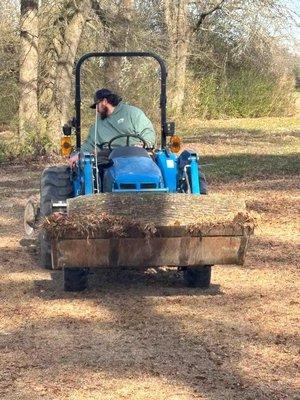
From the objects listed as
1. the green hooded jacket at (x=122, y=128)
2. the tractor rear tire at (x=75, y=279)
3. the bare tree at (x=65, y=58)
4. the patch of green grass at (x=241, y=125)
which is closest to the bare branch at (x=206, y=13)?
the patch of green grass at (x=241, y=125)

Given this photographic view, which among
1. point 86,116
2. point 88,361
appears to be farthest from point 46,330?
point 86,116

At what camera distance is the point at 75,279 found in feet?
22.0

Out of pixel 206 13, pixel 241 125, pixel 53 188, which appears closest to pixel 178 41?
pixel 206 13

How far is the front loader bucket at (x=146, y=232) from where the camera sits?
6.09m

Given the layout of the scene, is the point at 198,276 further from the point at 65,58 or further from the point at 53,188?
the point at 65,58

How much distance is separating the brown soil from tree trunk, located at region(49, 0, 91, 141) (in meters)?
10.7

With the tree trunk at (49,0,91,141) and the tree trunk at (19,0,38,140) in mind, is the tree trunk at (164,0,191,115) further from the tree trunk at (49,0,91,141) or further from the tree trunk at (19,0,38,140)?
the tree trunk at (19,0,38,140)

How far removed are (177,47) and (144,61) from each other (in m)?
7.84

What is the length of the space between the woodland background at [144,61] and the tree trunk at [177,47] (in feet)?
0.11

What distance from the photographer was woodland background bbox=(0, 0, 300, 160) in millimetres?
18703

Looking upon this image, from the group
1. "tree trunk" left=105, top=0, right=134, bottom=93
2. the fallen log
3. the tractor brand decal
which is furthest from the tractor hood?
"tree trunk" left=105, top=0, right=134, bottom=93

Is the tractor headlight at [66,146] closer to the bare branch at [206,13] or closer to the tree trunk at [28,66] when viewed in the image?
the tree trunk at [28,66]

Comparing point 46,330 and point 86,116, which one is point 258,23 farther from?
point 46,330

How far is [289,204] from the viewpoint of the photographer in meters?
11.4
